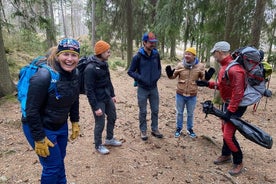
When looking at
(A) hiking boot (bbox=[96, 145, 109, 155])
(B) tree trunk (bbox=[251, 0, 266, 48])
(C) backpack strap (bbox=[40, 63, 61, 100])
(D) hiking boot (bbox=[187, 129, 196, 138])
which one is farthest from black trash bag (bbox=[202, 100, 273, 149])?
(B) tree trunk (bbox=[251, 0, 266, 48])

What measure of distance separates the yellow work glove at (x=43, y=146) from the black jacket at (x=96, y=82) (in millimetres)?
1456

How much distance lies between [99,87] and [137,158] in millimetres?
1460

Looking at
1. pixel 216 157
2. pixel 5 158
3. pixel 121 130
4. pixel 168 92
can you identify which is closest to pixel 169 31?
pixel 168 92

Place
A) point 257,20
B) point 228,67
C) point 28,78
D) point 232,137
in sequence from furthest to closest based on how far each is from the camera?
point 257,20 → point 232,137 → point 228,67 → point 28,78

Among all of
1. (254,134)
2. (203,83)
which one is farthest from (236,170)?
(203,83)

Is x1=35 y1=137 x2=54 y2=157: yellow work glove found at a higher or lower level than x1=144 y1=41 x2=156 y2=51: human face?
lower

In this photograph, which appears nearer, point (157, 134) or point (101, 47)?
point (101, 47)

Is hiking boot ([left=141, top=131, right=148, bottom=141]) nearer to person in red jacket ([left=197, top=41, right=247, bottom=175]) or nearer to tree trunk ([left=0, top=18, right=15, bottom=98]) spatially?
person in red jacket ([left=197, top=41, right=247, bottom=175])

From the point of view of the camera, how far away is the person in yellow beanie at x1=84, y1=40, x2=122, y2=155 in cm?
377

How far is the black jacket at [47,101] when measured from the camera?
220cm

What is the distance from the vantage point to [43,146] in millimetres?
2361

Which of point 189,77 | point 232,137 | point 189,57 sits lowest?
point 232,137

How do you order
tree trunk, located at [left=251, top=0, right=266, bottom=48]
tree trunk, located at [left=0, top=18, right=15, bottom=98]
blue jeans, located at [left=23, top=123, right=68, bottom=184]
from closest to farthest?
blue jeans, located at [left=23, top=123, right=68, bottom=184], tree trunk, located at [left=0, top=18, right=15, bottom=98], tree trunk, located at [left=251, top=0, right=266, bottom=48]

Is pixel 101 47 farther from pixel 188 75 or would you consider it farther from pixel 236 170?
pixel 236 170
